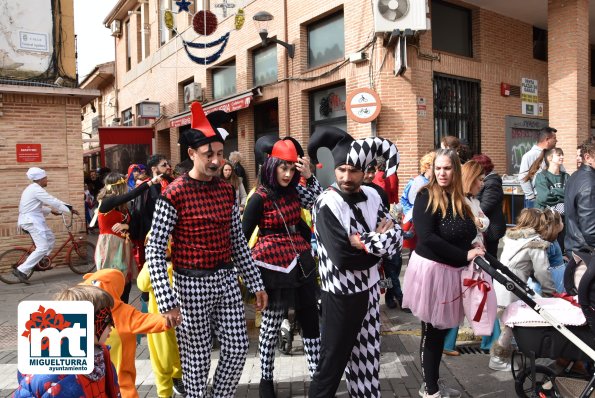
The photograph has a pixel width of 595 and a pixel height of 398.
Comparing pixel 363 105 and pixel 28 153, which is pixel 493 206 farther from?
pixel 28 153

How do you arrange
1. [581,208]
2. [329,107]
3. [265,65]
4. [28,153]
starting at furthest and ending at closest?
[265,65]
[329,107]
[28,153]
[581,208]

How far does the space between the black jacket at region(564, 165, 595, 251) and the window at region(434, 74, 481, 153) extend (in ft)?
20.5

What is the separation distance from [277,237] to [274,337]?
28.9 inches

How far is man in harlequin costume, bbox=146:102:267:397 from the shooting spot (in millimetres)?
3033

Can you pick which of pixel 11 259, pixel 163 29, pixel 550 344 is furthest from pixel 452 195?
pixel 163 29

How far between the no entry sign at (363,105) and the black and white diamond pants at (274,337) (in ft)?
22.4

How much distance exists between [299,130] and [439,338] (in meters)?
9.22

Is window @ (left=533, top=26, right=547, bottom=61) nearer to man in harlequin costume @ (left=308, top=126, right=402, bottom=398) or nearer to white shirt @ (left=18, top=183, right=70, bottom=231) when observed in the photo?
white shirt @ (left=18, top=183, right=70, bottom=231)

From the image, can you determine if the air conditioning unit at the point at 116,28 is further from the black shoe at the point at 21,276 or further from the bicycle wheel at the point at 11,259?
the black shoe at the point at 21,276

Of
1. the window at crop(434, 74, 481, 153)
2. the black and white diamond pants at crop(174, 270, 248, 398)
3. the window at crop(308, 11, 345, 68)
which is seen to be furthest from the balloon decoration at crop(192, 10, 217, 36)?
the black and white diamond pants at crop(174, 270, 248, 398)

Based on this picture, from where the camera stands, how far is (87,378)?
2246 millimetres

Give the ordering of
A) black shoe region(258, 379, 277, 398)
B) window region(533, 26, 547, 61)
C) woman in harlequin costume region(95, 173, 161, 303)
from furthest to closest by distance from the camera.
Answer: window region(533, 26, 547, 61) < woman in harlequin costume region(95, 173, 161, 303) < black shoe region(258, 379, 277, 398)

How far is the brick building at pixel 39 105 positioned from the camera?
9.37 meters

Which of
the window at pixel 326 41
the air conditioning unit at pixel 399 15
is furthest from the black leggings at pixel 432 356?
the window at pixel 326 41
